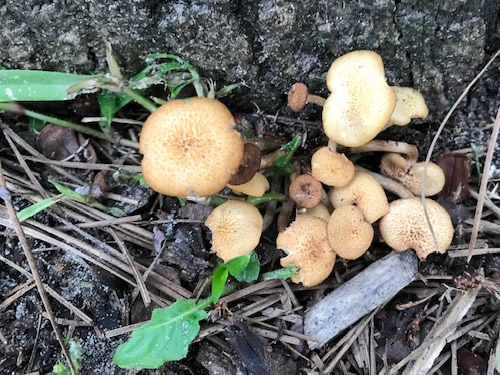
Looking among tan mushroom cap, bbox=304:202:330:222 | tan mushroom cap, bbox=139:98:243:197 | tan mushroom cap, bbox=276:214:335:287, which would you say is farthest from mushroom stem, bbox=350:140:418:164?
tan mushroom cap, bbox=139:98:243:197

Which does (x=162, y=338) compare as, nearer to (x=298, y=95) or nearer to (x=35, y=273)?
(x=35, y=273)

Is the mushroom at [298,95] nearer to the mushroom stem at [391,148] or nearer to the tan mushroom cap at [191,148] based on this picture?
the tan mushroom cap at [191,148]

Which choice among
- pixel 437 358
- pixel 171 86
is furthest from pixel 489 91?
pixel 171 86

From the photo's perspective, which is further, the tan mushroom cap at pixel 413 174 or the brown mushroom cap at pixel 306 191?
the tan mushroom cap at pixel 413 174

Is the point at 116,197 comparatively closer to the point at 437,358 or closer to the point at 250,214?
the point at 250,214

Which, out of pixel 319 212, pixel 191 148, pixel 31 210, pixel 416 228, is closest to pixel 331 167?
pixel 319 212

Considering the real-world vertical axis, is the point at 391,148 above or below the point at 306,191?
above

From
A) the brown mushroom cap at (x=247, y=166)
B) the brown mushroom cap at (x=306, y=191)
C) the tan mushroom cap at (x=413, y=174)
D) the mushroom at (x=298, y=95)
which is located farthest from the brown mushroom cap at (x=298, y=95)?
the tan mushroom cap at (x=413, y=174)
